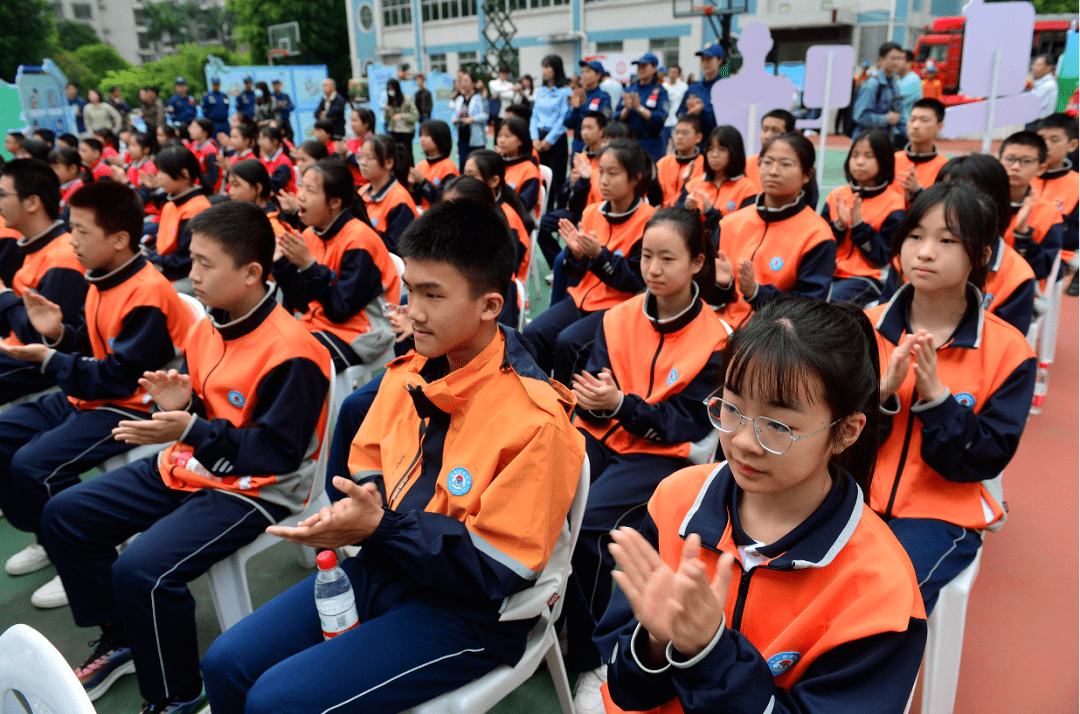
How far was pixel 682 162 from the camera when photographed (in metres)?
4.98

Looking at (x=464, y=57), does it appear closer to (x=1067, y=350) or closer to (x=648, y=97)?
(x=648, y=97)

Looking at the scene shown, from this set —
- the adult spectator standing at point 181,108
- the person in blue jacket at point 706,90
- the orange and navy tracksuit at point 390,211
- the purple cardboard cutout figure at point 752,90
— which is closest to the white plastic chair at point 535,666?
the orange and navy tracksuit at point 390,211

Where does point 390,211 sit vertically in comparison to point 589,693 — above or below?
above

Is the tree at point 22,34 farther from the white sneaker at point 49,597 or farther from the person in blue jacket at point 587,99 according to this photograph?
the white sneaker at point 49,597

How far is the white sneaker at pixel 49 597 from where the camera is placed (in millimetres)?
2191

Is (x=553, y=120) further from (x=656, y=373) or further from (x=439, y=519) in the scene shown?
(x=439, y=519)

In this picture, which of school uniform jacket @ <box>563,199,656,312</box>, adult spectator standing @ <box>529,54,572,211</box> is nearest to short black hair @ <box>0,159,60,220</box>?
school uniform jacket @ <box>563,199,656,312</box>

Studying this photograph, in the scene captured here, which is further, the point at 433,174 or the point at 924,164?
the point at 433,174

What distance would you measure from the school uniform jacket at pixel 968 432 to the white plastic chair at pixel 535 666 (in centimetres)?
72

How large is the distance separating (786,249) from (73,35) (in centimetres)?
4970

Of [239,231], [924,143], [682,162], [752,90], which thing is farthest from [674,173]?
[239,231]

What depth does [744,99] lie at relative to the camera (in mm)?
5352

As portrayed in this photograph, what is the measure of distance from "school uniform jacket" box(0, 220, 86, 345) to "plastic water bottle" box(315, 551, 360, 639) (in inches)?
A: 71.6

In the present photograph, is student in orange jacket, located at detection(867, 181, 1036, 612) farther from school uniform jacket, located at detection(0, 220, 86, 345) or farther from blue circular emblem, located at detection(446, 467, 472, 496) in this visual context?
school uniform jacket, located at detection(0, 220, 86, 345)
